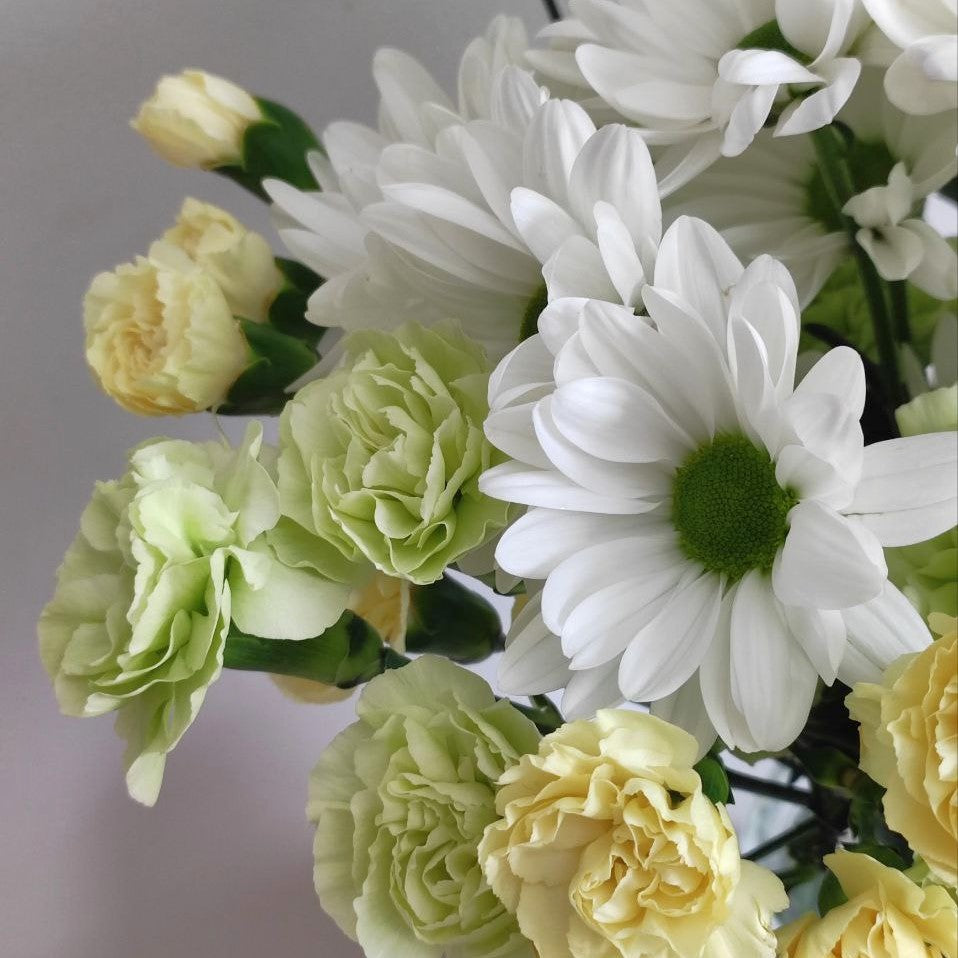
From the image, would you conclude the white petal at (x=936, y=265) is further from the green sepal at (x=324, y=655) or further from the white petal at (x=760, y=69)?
the green sepal at (x=324, y=655)

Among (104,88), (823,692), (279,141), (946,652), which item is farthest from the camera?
(104,88)

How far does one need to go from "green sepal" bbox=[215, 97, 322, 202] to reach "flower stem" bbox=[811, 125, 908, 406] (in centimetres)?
24

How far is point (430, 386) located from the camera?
1.16ft

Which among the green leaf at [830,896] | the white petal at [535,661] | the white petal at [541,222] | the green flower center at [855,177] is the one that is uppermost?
the white petal at [541,222]

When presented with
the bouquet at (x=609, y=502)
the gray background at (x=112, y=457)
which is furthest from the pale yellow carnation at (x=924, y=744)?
the gray background at (x=112, y=457)

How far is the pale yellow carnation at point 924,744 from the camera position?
0.26 metres

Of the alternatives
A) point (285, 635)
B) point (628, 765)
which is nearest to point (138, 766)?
point (285, 635)

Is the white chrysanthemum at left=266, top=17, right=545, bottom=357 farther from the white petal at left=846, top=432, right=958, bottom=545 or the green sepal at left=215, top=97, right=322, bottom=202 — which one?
the white petal at left=846, top=432, right=958, bottom=545

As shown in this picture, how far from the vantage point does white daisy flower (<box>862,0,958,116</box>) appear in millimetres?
291

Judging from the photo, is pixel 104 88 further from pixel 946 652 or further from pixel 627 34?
pixel 946 652

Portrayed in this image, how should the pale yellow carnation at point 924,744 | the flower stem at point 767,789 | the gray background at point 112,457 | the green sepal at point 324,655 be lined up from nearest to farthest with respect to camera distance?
the pale yellow carnation at point 924,744
the green sepal at point 324,655
the flower stem at point 767,789
the gray background at point 112,457

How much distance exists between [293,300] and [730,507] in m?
0.24

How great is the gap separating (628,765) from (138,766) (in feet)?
0.54

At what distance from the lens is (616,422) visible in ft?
1.03
